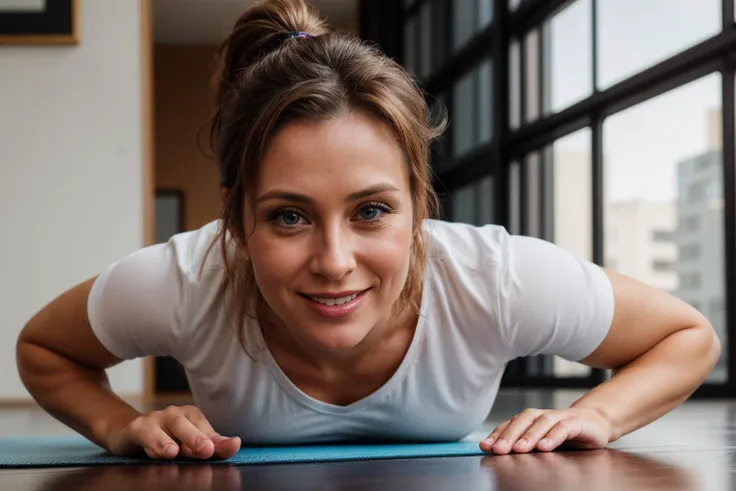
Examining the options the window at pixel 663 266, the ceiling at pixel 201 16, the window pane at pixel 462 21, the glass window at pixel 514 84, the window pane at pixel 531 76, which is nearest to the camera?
the window at pixel 663 266

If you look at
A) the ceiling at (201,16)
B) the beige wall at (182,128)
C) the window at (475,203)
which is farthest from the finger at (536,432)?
the beige wall at (182,128)

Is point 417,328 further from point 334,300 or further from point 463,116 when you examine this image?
point 463,116

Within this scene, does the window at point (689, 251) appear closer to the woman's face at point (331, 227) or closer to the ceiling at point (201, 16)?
the woman's face at point (331, 227)

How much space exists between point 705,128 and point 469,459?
236 centimetres

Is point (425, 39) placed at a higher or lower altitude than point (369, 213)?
higher

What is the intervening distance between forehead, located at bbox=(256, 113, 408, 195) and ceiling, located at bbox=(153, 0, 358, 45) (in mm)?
4973

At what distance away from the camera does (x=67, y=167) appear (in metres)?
4.54

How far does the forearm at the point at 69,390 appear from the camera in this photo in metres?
1.46

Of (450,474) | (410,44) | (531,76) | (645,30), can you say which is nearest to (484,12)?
(531,76)

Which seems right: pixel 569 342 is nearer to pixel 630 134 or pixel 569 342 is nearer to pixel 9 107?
pixel 630 134

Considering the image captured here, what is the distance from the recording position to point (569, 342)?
1.44m

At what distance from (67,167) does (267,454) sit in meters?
3.46

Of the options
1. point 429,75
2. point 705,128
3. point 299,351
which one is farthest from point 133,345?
point 429,75

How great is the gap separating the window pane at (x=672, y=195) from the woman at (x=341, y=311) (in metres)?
1.92
